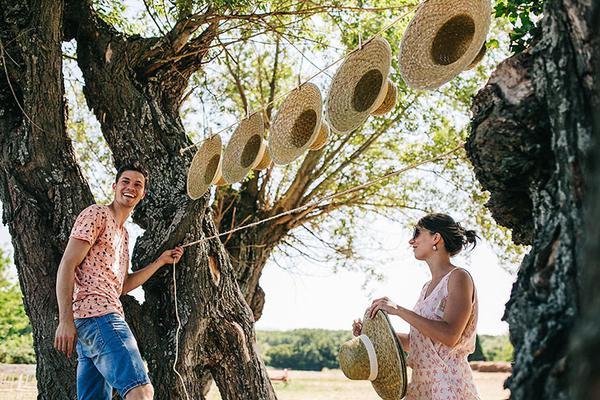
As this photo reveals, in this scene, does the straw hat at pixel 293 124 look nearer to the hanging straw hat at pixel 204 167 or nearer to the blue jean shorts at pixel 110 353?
the hanging straw hat at pixel 204 167

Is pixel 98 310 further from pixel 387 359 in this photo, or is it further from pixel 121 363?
pixel 387 359

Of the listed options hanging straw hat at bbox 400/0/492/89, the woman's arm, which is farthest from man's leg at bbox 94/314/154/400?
hanging straw hat at bbox 400/0/492/89

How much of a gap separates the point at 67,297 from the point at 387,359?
1492 mm

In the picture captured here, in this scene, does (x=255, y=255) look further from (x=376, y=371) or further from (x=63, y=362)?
(x=376, y=371)

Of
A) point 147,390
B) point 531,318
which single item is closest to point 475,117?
point 531,318

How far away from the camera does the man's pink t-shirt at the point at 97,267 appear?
335 centimetres

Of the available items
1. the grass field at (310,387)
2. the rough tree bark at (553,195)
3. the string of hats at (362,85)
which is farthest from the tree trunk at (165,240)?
the grass field at (310,387)

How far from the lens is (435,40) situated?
3156 millimetres

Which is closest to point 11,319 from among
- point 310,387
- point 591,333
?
point 310,387

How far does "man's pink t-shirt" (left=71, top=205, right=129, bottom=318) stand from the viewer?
132 inches

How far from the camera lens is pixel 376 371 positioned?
10.4 ft

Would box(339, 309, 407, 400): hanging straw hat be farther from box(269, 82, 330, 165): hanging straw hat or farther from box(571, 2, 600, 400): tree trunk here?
box(571, 2, 600, 400): tree trunk

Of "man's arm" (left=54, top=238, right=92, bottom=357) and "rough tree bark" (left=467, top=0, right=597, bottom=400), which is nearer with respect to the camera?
"rough tree bark" (left=467, top=0, right=597, bottom=400)

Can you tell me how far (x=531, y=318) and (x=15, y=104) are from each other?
4.02 m
